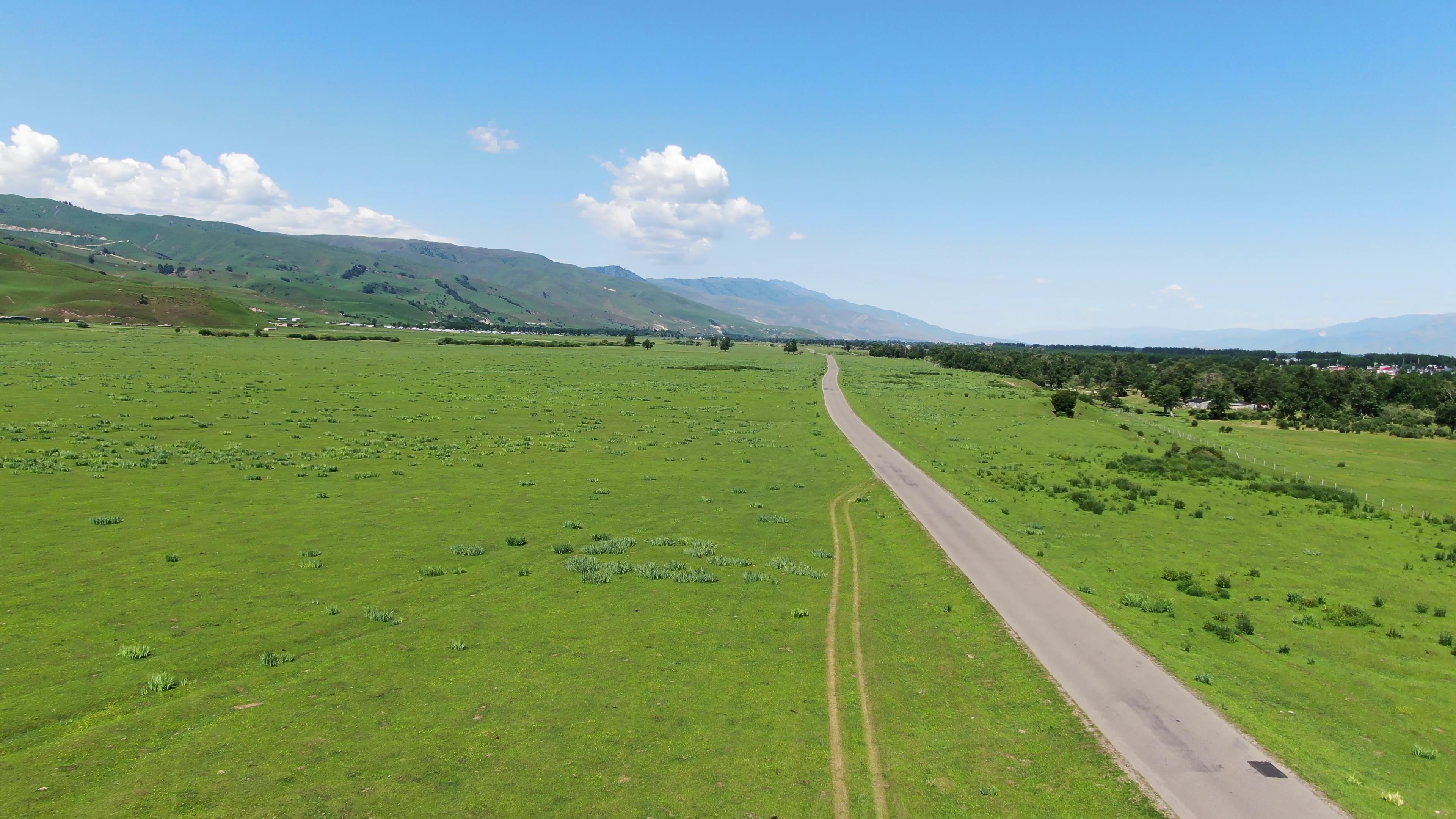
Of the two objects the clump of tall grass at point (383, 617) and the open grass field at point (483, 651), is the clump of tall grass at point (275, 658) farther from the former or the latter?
the clump of tall grass at point (383, 617)

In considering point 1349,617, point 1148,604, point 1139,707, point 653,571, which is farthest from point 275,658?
point 1349,617

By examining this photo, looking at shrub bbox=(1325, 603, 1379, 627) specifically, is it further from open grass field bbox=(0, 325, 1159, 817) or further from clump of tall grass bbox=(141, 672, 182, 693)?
clump of tall grass bbox=(141, 672, 182, 693)

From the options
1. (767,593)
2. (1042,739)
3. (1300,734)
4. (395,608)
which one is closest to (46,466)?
(395,608)

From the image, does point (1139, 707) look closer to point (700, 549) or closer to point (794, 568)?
point (794, 568)

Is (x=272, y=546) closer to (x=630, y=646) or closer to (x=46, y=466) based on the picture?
(x=630, y=646)

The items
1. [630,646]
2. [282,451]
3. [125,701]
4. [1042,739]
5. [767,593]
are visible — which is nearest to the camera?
[125,701]

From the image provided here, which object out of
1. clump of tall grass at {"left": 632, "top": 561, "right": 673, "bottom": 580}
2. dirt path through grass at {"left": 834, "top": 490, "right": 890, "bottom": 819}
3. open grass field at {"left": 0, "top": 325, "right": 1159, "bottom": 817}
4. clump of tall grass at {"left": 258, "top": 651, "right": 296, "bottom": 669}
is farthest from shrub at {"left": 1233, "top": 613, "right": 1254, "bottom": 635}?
clump of tall grass at {"left": 258, "top": 651, "right": 296, "bottom": 669}

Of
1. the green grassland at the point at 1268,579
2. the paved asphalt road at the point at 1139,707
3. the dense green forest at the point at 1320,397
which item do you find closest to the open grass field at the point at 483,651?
the paved asphalt road at the point at 1139,707
